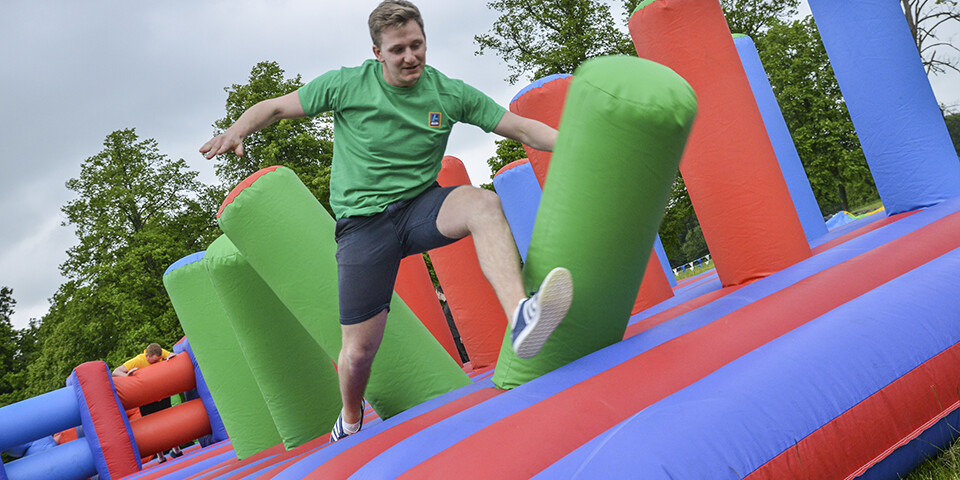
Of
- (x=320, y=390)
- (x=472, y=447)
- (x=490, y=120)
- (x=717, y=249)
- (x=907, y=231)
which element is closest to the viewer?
(x=472, y=447)

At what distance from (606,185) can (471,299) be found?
111 inches

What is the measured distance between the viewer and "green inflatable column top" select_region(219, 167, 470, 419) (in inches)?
118

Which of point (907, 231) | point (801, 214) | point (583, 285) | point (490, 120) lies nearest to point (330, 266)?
point (490, 120)

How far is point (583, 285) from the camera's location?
2.11m

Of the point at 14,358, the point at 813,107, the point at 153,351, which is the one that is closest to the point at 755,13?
the point at 813,107

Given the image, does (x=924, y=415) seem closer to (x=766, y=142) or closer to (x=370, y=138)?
(x=766, y=142)

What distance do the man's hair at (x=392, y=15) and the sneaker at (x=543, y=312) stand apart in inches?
40.2

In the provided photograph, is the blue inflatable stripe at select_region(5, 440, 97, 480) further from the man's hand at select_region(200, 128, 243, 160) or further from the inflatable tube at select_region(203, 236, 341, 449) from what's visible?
the man's hand at select_region(200, 128, 243, 160)

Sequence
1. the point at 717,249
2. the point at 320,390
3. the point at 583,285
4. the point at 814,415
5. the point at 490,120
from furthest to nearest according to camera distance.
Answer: the point at 320,390
the point at 717,249
the point at 490,120
the point at 583,285
the point at 814,415

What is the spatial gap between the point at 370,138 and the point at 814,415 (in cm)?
163

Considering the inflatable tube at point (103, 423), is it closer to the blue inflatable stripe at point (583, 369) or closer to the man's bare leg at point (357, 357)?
the man's bare leg at point (357, 357)

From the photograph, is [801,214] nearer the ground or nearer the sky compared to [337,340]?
nearer the ground

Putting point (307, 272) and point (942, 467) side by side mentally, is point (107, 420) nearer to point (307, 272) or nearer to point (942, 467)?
point (307, 272)

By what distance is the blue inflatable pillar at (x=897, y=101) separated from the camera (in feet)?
11.6
